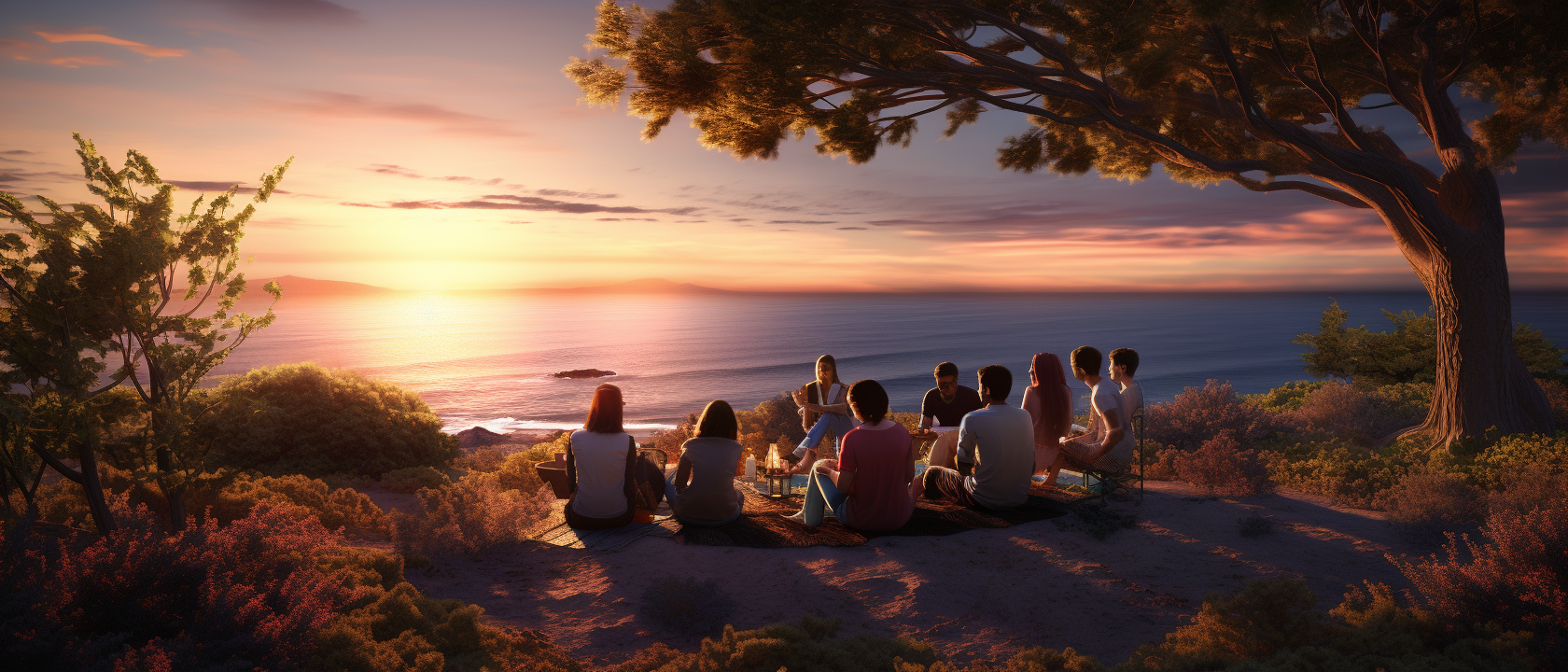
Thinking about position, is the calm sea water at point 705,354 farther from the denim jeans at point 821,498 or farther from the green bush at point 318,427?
the denim jeans at point 821,498

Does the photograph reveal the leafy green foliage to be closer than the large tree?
No

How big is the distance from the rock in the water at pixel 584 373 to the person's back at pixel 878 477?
172 ft

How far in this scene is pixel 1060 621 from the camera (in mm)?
4797

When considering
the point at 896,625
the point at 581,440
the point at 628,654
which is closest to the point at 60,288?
the point at 581,440

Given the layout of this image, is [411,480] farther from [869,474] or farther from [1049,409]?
[1049,409]

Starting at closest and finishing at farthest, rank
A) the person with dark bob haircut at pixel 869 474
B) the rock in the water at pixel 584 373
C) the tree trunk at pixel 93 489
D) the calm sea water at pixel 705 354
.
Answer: the tree trunk at pixel 93 489, the person with dark bob haircut at pixel 869 474, the calm sea water at pixel 705 354, the rock in the water at pixel 584 373

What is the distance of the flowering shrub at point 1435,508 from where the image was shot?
603 cm

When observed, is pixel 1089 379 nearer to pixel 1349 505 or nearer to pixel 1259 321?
pixel 1349 505

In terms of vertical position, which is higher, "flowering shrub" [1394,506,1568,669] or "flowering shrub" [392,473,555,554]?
"flowering shrub" [1394,506,1568,669]

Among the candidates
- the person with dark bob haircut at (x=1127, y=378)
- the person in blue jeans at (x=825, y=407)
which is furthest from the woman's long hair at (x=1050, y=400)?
the person in blue jeans at (x=825, y=407)

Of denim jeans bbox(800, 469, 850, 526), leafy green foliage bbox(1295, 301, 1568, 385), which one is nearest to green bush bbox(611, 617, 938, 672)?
denim jeans bbox(800, 469, 850, 526)

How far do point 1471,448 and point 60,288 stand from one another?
14776mm

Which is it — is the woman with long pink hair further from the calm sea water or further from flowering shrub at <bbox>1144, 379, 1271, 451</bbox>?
the calm sea water

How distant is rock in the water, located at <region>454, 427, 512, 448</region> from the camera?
23.5m
